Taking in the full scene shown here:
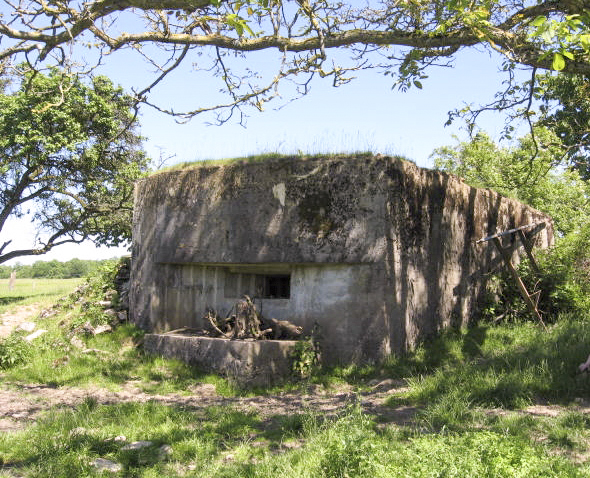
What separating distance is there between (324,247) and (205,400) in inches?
98.6

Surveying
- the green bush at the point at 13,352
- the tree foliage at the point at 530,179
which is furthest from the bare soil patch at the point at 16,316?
the tree foliage at the point at 530,179

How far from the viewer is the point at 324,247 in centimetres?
720

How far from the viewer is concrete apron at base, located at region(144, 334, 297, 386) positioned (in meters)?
6.57

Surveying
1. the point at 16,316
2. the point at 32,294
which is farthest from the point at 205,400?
the point at 32,294

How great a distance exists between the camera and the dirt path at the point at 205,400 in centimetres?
540

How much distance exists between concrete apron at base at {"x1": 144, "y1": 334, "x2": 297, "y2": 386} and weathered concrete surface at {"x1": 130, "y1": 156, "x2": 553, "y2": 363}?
644 mm

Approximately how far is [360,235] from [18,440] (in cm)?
451

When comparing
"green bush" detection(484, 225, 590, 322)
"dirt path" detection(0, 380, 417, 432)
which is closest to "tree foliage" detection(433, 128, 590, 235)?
"green bush" detection(484, 225, 590, 322)

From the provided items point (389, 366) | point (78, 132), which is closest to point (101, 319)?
point (389, 366)

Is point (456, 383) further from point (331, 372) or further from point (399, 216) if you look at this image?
point (399, 216)

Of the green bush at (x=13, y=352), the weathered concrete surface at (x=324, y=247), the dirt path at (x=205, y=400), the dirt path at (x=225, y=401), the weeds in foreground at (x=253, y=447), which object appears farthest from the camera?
the green bush at (x=13, y=352)

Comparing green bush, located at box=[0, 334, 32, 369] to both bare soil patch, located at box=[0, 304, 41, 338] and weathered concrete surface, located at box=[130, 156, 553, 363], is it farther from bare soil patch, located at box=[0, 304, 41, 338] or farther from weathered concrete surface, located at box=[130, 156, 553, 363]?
bare soil patch, located at box=[0, 304, 41, 338]

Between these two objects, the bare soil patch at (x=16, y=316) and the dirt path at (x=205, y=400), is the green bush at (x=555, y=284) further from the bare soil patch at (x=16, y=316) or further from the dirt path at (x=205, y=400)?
the bare soil patch at (x=16, y=316)

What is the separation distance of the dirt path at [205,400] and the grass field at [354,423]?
13cm
